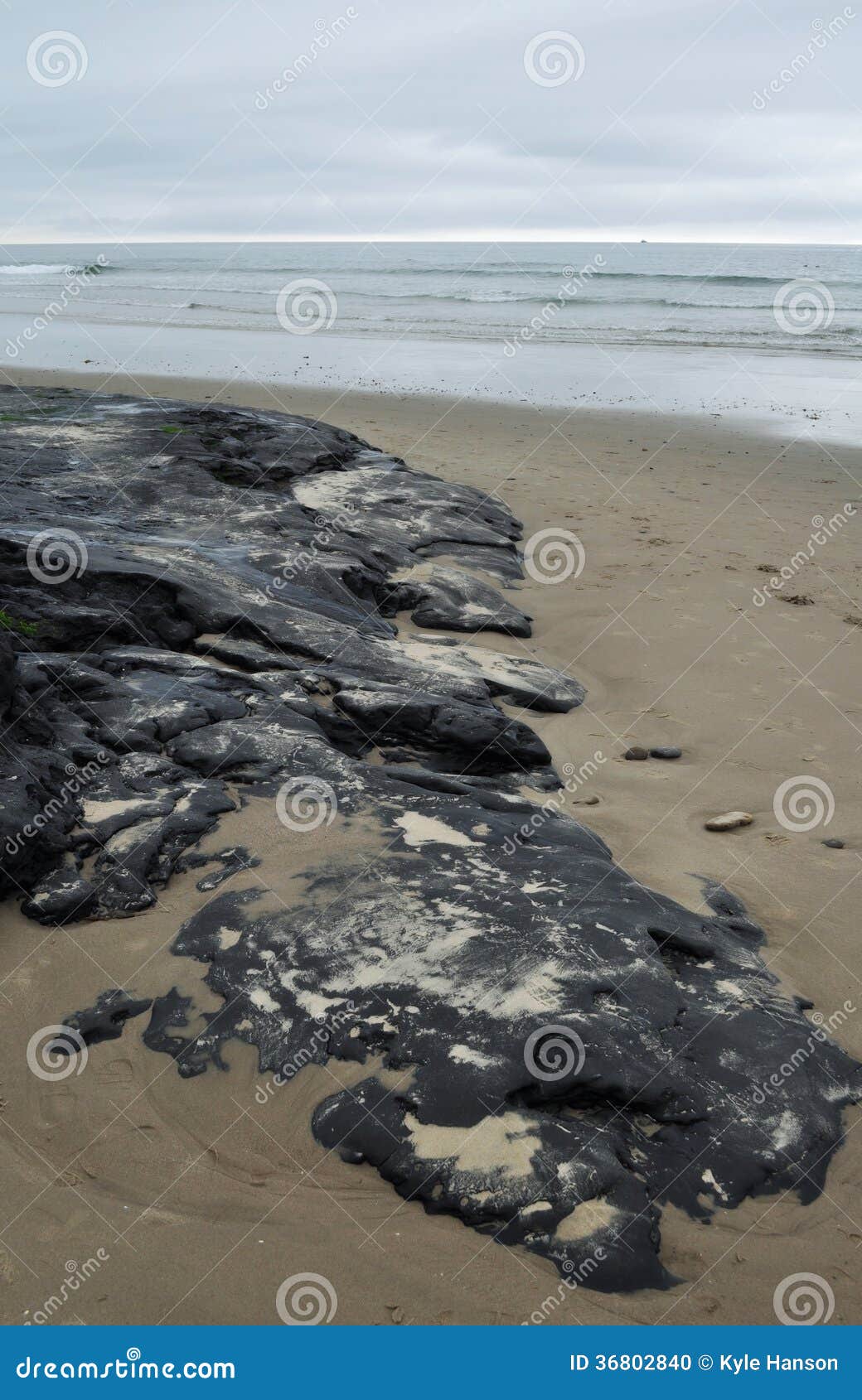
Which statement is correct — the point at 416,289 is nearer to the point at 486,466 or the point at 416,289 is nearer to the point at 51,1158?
the point at 486,466

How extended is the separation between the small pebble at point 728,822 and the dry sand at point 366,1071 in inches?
2.0

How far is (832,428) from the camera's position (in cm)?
1410

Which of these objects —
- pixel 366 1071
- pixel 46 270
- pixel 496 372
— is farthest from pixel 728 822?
pixel 46 270

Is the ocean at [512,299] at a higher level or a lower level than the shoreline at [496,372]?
higher

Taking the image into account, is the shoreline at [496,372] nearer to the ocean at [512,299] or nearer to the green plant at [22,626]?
the ocean at [512,299]

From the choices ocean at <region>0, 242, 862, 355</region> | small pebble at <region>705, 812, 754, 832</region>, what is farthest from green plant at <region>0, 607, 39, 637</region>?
ocean at <region>0, 242, 862, 355</region>

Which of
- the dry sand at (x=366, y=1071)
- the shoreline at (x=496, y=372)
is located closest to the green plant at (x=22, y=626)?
the dry sand at (x=366, y=1071)

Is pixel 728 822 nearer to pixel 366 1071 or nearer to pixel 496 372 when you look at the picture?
pixel 366 1071

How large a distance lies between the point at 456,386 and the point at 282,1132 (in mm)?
15958

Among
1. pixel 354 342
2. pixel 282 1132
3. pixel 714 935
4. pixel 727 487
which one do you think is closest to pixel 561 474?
pixel 727 487

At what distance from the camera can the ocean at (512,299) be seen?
84.8ft

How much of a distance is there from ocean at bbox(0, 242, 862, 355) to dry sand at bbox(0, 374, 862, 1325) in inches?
723

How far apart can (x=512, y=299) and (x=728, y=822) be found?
33224mm

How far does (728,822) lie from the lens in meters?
4.78
